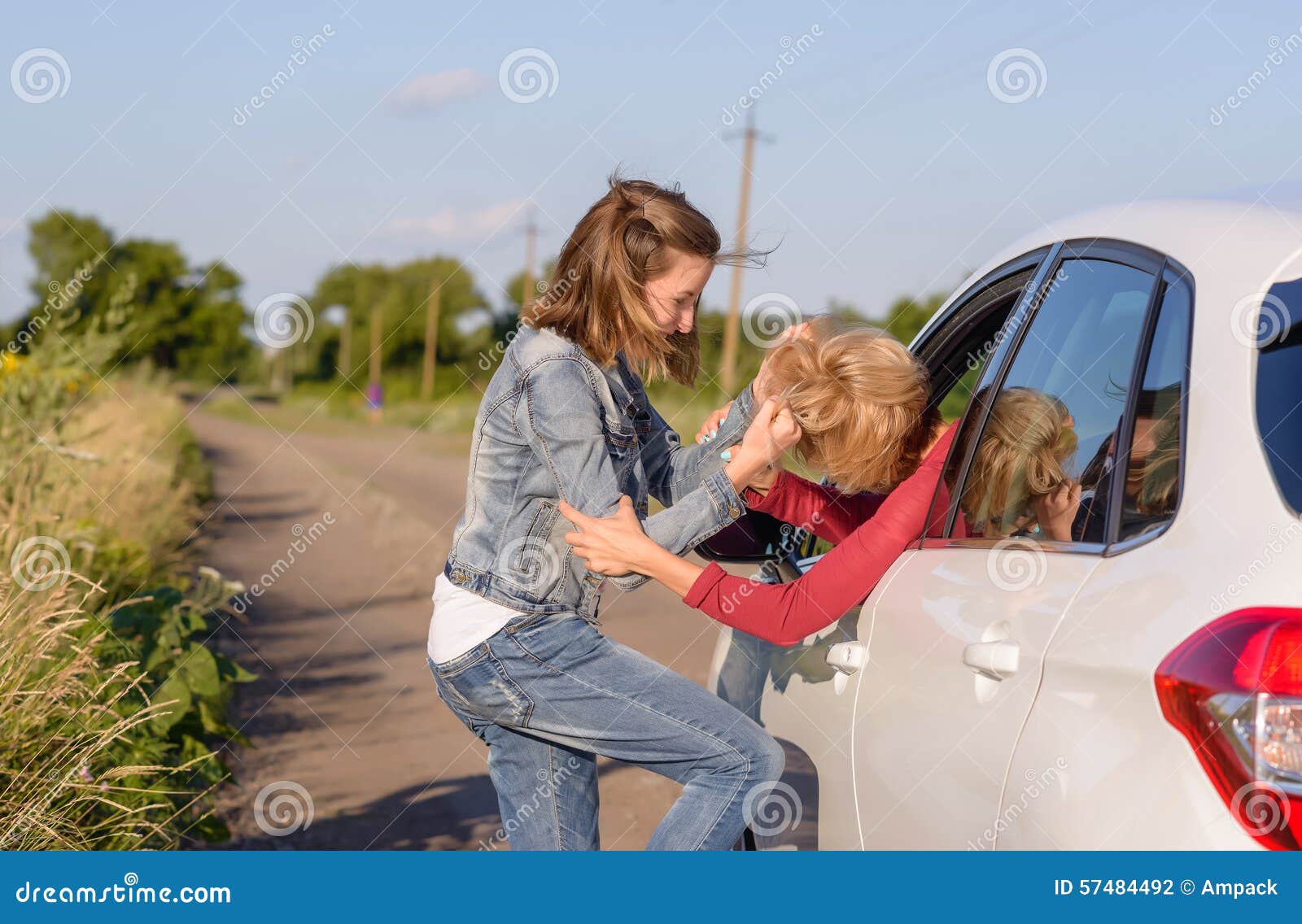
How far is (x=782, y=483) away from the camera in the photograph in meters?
3.39

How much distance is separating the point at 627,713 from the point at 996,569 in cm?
85

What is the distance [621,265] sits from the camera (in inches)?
111

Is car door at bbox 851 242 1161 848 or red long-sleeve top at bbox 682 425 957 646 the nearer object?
car door at bbox 851 242 1161 848

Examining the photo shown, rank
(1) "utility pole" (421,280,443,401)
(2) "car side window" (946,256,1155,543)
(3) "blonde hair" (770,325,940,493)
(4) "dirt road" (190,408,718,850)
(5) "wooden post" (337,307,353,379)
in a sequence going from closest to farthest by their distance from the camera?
(2) "car side window" (946,256,1155,543), (3) "blonde hair" (770,325,940,493), (4) "dirt road" (190,408,718,850), (1) "utility pole" (421,280,443,401), (5) "wooden post" (337,307,353,379)

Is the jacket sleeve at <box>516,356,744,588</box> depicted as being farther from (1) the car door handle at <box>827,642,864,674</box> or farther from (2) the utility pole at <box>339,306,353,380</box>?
(2) the utility pole at <box>339,306,353,380</box>

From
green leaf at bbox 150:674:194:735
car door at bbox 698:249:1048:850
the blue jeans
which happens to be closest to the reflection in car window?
car door at bbox 698:249:1048:850

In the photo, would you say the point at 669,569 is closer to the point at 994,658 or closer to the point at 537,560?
the point at 537,560

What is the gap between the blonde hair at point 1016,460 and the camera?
2496 millimetres

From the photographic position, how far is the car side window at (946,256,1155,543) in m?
2.29

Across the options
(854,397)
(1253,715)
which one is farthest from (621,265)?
(1253,715)

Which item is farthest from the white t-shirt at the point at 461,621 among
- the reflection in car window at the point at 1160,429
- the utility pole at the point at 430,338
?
the utility pole at the point at 430,338

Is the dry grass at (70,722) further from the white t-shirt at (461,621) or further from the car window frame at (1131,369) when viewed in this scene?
the car window frame at (1131,369)

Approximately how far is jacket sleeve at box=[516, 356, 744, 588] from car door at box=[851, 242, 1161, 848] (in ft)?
1.26
